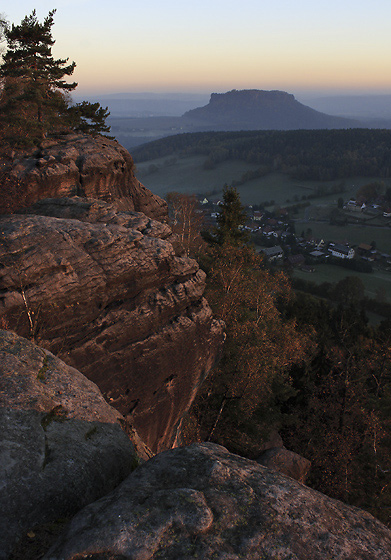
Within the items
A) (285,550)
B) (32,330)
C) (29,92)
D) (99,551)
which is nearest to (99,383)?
(32,330)

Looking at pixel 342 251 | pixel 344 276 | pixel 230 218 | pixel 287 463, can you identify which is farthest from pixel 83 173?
pixel 342 251

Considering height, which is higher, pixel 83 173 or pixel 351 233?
pixel 83 173

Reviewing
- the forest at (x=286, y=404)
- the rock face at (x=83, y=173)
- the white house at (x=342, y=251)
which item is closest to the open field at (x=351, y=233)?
the white house at (x=342, y=251)

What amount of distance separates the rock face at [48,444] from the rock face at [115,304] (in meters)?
3.56

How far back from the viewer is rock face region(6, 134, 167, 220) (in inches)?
1031

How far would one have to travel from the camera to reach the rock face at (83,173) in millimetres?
26188

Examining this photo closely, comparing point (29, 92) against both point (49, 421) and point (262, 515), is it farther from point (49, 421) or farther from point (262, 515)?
point (262, 515)

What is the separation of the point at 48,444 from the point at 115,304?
9.36 m

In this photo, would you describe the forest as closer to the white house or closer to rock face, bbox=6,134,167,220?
rock face, bbox=6,134,167,220

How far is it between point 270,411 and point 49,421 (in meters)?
25.8

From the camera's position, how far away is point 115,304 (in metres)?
17.2

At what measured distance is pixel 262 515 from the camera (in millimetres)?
6645

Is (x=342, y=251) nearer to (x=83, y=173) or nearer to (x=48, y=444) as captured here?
(x=83, y=173)

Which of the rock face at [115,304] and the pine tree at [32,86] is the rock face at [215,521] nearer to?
the rock face at [115,304]
